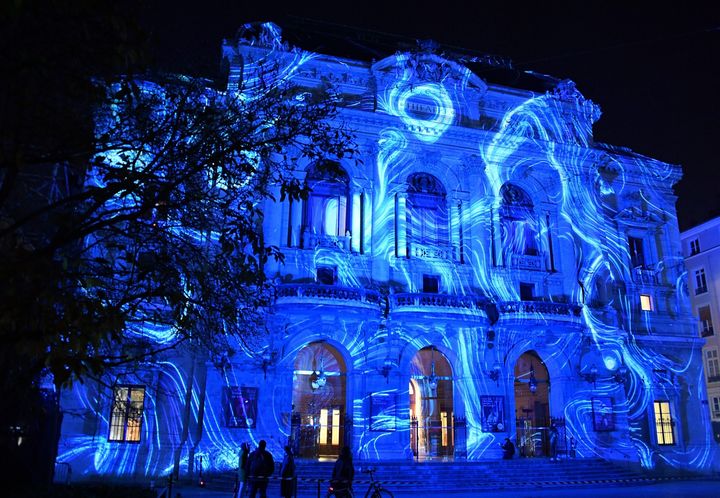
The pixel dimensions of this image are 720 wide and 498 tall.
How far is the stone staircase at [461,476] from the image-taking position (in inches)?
858

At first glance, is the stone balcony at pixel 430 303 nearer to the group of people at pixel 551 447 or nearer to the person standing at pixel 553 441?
the group of people at pixel 551 447

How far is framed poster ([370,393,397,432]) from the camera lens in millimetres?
25656

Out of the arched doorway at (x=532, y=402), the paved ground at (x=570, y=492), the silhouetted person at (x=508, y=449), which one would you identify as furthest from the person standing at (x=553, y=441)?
the paved ground at (x=570, y=492)

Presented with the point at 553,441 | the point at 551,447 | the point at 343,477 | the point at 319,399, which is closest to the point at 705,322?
the point at 551,447

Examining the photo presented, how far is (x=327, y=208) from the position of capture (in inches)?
1142

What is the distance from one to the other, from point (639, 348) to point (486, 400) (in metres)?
9.00

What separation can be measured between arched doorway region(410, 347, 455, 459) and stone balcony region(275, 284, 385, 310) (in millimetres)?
4893

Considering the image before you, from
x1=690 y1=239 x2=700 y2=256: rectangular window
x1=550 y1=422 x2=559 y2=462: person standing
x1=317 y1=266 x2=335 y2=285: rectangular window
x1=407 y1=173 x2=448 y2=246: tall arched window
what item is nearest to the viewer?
x1=550 y1=422 x2=559 y2=462: person standing

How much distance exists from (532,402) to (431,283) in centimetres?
790

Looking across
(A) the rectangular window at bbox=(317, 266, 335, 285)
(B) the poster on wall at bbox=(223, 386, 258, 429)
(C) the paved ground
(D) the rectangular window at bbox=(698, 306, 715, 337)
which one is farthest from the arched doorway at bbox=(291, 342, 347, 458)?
(D) the rectangular window at bbox=(698, 306, 715, 337)

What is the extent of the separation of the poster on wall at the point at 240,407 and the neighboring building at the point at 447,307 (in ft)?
0.18

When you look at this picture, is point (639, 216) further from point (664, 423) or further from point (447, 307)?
point (447, 307)

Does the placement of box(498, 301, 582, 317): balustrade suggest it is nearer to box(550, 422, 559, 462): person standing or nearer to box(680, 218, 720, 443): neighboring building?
box(550, 422, 559, 462): person standing

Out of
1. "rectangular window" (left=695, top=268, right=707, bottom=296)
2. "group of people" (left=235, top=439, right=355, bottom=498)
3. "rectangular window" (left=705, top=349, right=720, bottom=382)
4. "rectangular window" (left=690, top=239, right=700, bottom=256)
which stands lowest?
"group of people" (left=235, top=439, right=355, bottom=498)
